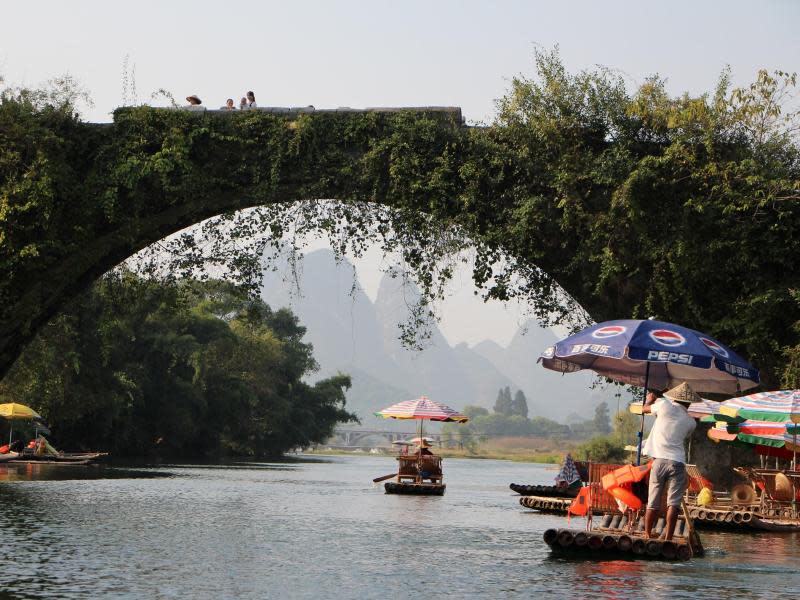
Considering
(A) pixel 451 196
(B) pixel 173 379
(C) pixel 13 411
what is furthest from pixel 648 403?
(B) pixel 173 379

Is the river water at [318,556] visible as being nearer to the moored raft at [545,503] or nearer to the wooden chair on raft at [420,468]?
the moored raft at [545,503]

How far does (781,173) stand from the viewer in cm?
2130

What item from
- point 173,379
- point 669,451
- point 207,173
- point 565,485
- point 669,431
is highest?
point 207,173

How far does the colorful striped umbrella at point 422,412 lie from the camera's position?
33.3m

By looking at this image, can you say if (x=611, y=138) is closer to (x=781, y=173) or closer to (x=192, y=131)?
(x=781, y=173)

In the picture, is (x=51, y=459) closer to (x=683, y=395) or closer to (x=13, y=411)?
(x=13, y=411)

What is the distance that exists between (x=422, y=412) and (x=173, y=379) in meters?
34.2

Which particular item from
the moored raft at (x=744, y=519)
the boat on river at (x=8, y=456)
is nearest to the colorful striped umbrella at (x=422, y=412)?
the moored raft at (x=744, y=519)

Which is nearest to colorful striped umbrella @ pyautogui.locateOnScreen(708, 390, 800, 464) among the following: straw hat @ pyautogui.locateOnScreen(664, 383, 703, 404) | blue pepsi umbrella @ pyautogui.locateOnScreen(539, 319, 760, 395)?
blue pepsi umbrella @ pyautogui.locateOnScreen(539, 319, 760, 395)

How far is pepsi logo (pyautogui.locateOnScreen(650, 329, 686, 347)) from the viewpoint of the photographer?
14.9 m

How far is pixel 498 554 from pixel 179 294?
43.8 feet

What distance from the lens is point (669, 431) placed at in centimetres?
1409

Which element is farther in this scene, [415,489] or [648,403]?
[415,489]

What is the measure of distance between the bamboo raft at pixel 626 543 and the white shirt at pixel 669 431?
3.47ft
